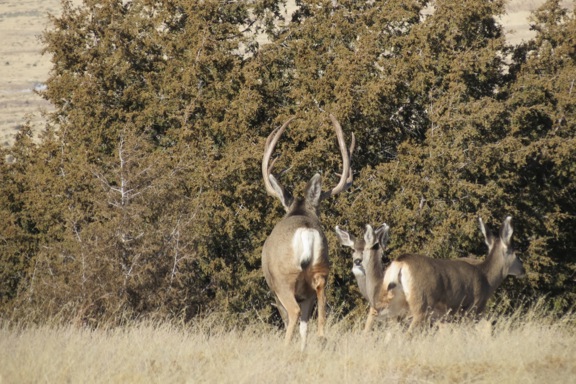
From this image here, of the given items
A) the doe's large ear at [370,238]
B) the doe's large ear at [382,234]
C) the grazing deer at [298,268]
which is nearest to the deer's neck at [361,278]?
the doe's large ear at [370,238]

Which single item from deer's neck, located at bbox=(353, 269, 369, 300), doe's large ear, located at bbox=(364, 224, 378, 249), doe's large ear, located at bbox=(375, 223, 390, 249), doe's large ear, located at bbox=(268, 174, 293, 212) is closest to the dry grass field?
doe's large ear, located at bbox=(268, 174, 293, 212)

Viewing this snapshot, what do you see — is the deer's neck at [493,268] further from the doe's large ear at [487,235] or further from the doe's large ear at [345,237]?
the doe's large ear at [345,237]

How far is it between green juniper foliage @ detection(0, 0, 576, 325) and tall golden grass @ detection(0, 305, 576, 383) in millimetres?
6441

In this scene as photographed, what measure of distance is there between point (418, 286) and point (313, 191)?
1.77m

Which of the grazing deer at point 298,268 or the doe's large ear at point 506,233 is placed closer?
the grazing deer at point 298,268

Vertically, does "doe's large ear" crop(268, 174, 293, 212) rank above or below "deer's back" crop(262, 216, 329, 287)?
above

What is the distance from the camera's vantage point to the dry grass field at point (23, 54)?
61.4 m

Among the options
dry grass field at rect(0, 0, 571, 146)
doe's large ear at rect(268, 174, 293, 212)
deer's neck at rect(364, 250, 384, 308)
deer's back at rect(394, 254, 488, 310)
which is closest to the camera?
deer's back at rect(394, 254, 488, 310)

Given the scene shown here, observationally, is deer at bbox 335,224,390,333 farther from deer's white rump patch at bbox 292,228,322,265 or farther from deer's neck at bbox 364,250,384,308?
deer's white rump patch at bbox 292,228,322,265

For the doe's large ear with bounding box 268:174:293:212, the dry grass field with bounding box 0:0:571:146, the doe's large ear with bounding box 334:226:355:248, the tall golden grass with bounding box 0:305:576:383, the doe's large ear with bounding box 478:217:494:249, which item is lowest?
the tall golden grass with bounding box 0:305:576:383

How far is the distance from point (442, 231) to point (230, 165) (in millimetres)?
4005

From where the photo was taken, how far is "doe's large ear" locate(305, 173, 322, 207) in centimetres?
1127

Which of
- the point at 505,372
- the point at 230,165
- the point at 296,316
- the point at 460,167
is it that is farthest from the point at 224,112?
the point at 505,372

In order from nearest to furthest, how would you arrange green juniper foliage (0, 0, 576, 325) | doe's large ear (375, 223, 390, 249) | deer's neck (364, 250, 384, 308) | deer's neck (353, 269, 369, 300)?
deer's neck (364, 250, 384, 308)
deer's neck (353, 269, 369, 300)
doe's large ear (375, 223, 390, 249)
green juniper foliage (0, 0, 576, 325)
